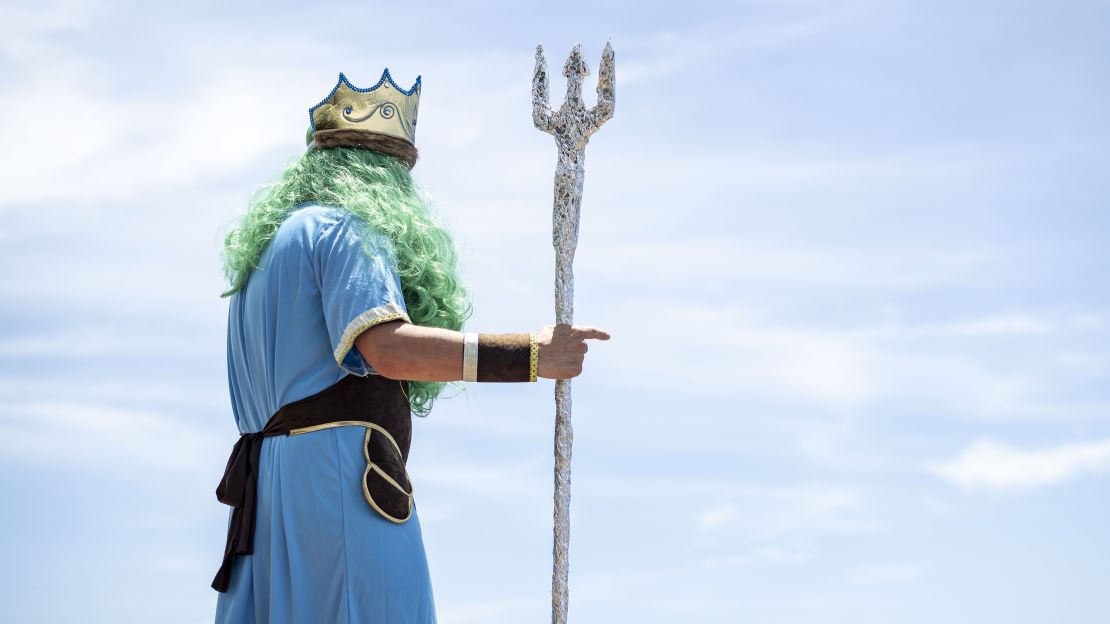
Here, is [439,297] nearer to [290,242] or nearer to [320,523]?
[290,242]

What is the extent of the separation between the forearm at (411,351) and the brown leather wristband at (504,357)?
6 cm

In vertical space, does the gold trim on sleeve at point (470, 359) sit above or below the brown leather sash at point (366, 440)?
above

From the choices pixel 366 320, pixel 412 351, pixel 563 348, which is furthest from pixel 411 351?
pixel 563 348

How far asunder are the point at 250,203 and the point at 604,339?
3.80ft

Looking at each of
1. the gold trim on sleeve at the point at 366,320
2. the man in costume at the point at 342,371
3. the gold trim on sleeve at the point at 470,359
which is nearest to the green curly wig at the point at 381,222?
the man in costume at the point at 342,371

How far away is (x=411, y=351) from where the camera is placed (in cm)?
337

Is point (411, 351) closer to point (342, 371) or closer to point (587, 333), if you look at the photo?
point (342, 371)

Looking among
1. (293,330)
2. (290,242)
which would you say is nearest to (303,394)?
(293,330)

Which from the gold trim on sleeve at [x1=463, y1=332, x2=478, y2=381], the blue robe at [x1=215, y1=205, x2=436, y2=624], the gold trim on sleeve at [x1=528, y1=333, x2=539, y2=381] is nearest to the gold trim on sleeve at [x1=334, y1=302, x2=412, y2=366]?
the blue robe at [x1=215, y1=205, x2=436, y2=624]

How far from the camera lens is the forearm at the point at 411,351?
3.37 m

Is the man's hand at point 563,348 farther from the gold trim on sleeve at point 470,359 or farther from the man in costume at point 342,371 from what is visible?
the gold trim on sleeve at point 470,359

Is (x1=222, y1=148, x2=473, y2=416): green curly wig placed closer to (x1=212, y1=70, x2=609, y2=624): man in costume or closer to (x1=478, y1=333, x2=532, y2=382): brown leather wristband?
(x1=212, y1=70, x2=609, y2=624): man in costume

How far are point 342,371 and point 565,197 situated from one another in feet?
2.86

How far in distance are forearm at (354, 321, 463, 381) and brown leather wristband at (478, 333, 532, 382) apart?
0.06m
